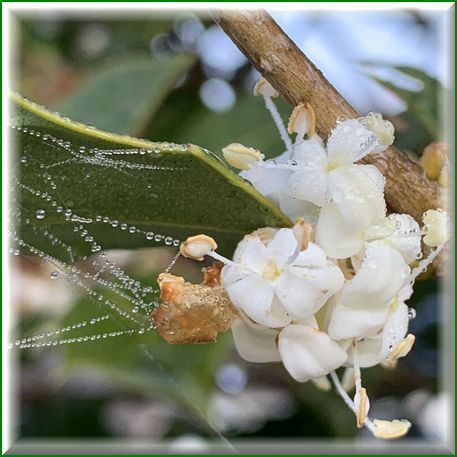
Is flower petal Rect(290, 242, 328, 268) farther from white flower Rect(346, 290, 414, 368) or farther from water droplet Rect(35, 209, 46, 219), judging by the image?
water droplet Rect(35, 209, 46, 219)

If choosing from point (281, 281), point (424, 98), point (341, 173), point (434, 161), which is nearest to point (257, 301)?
point (281, 281)

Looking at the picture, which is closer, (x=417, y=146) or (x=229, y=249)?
(x=229, y=249)

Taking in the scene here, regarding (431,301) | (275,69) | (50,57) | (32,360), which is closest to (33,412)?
(32,360)

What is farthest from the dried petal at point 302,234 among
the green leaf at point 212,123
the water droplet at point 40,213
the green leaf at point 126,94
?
the green leaf at point 126,94

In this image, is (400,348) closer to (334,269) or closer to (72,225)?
(334,269)

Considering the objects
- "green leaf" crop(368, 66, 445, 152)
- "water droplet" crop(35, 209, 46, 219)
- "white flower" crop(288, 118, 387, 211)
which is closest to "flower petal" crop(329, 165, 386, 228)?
"white flower" crop(288, 118, 387, 211)

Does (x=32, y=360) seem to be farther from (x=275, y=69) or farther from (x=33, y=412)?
(x=275, y=69)
